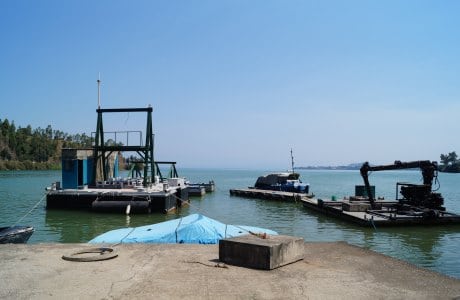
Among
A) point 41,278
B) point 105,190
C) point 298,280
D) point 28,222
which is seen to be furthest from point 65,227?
point 298,280

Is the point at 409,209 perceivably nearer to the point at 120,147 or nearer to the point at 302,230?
the point at 302,230

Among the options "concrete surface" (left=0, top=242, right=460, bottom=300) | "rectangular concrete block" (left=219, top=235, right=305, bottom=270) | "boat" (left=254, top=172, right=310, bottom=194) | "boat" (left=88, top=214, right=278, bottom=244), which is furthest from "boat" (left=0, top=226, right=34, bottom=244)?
"boat" (left=254, top=172, right=310, bottom=194)

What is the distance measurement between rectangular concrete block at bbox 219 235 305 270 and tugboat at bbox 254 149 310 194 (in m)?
42.9

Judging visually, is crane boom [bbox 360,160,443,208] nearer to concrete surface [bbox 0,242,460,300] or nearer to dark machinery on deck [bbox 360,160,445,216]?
dark machinery on deck [bbox 360,160,445,216]

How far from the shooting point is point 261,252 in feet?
30.7

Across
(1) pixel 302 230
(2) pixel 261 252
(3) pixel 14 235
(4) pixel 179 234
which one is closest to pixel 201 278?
(2) pixel 261 252

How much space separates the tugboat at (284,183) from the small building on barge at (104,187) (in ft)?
51.1

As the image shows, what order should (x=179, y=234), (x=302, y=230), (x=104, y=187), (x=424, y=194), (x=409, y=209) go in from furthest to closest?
1. (x=104, y=187)
2. (x=424, y=194)
3. (x=409, y=209)
4. (x=302, y=230)
5. (x=179, y=234)

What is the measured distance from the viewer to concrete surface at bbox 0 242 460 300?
25.5ft

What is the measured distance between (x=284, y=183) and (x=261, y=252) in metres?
47.0

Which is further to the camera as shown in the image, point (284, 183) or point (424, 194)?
point (284, 183)

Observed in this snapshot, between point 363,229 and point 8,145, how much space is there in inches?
7705

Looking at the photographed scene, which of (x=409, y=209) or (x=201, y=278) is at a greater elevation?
(x=201, y=278)

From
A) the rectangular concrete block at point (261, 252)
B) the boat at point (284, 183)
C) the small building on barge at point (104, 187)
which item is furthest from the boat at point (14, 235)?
the boat at point (284, 183)
